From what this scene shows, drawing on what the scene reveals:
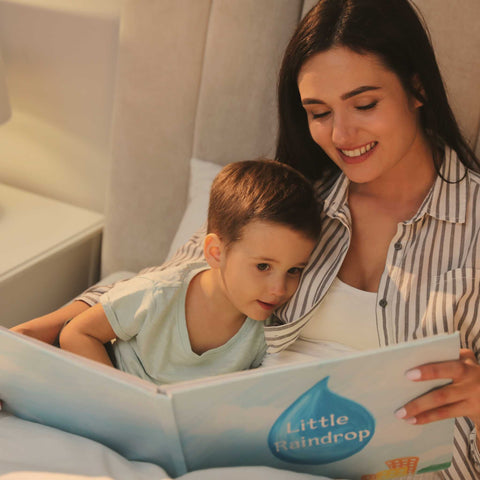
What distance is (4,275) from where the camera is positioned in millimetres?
1539

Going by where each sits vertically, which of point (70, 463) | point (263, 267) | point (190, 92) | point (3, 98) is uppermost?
point (3, 98)

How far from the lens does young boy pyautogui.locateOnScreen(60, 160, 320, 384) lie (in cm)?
107

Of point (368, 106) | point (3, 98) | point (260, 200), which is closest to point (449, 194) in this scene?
point (368, 106)

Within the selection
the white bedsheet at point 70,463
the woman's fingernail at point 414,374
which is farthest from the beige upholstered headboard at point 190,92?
the white bedsheet at point 70,463

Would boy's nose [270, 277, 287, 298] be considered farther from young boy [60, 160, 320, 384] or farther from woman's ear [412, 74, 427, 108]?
woman's ear [412, 74, 427, 108]

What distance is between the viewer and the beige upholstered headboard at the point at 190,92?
128cm

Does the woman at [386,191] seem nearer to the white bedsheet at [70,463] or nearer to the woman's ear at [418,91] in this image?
the woman's ear at [418,91]

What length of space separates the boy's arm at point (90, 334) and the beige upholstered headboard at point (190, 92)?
558 mm

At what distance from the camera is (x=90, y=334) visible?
3.77 ft

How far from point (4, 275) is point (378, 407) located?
3.52 ft

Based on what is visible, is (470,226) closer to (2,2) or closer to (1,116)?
(1,116)

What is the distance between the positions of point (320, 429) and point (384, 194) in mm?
547

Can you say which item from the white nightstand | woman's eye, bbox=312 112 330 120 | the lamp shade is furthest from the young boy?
the lamp shade

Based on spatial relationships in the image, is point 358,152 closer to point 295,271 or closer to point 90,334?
point 295,271
